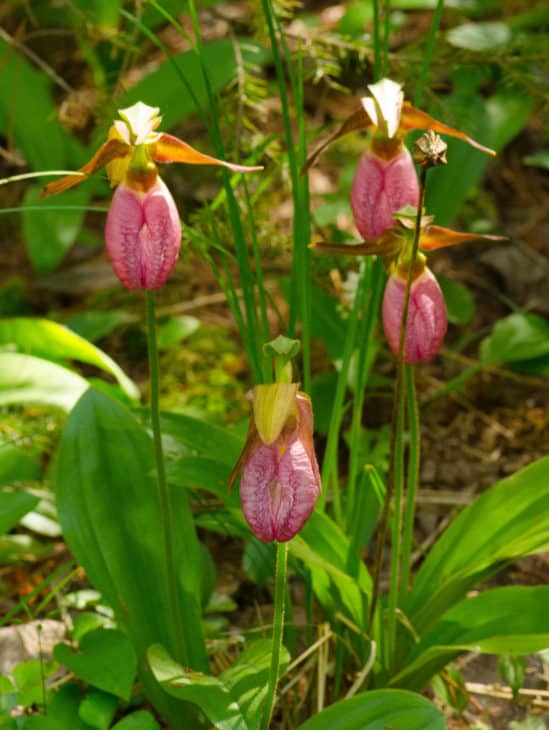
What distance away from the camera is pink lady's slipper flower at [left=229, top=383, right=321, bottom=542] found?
98 cm

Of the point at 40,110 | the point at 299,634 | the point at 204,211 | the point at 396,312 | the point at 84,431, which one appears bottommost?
the point at 299,634

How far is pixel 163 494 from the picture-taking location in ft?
4.13

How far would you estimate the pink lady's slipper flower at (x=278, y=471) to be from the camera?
98 cm

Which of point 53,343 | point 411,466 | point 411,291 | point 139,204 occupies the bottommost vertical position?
point 411,466

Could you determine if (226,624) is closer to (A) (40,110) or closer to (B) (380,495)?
(B) (380,495)

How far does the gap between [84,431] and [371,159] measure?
23.2 inches

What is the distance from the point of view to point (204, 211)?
156cm

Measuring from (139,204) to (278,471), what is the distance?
34 cm

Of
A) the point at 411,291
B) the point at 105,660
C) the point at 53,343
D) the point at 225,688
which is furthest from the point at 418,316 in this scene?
the point at 53,343

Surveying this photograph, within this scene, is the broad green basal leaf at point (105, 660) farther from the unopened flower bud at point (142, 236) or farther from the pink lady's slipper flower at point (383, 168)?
the pink lady's slipper flower at point (383, 168)

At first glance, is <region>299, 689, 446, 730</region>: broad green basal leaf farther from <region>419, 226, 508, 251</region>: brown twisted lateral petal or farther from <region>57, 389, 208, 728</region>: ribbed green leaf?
<region>419, 226, 508, 251</region>: brown twisted lateral petal

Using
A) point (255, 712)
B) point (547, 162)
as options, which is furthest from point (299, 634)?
point (547, 162)

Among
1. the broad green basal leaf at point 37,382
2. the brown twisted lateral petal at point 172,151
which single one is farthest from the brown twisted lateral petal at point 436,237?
the broad green basal leaf at point 37,382

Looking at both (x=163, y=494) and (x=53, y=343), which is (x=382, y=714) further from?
(x=53, y=343)
